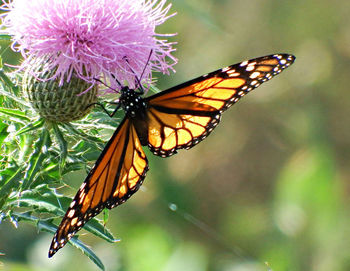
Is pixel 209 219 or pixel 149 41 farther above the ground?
pixel 149 41

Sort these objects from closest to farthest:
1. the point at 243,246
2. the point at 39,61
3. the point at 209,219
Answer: the point at 39,61, the point at 243,246, the point at 209,219

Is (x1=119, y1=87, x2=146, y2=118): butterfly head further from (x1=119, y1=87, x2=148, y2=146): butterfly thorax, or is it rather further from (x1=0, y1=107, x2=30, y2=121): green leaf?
(x1=0, y1=107, x2=30, y2=121): green leaf

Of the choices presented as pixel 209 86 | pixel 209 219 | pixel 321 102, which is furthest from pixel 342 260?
pixel 209 86

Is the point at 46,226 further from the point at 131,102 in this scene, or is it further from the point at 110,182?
the point at 131,102

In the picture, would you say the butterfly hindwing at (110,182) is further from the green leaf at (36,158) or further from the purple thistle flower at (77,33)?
the purple thistle flower at (77,33)

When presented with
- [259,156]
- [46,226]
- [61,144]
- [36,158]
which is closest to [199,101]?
[61,144]

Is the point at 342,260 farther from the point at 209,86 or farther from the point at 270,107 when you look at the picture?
the point at 209,86

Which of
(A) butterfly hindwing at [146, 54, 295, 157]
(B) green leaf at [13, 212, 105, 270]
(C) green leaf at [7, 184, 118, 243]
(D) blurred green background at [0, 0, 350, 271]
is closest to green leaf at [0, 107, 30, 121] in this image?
(C) green leaf at [7, 184, 118, 243]
